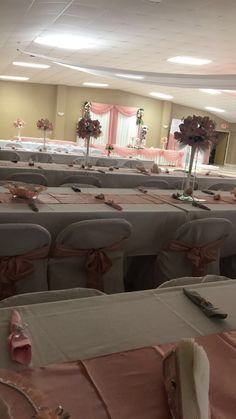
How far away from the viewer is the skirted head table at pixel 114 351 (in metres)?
0.91

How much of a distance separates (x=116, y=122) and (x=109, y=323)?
1652 centimetres

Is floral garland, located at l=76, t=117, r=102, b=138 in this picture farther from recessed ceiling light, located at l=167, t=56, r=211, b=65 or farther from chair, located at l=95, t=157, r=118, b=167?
recessed ceiling light, located at l=167, t=56, r=211, b=65

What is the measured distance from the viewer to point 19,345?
3.39 ft

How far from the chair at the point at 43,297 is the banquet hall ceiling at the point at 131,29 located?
3.52 meters

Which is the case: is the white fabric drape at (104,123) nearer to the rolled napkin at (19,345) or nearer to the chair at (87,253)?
the chair at (87,253)

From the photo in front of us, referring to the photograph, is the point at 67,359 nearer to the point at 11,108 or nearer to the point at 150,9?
the point at 150,9

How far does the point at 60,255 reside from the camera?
2520 mm

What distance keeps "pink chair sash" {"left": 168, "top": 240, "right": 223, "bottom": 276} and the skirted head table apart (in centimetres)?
134

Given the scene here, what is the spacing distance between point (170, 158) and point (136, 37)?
8.79 metres

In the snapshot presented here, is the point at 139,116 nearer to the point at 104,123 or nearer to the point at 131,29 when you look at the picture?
the point at 104,123

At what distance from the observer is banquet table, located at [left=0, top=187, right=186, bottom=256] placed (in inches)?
105

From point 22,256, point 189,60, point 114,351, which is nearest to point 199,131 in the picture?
point 22,256

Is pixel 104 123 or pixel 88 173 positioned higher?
pixel 104 123

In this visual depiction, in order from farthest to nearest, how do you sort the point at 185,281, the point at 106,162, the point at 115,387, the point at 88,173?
1. the point at 106,162
2. the point at 88,173
3. the point at 185,281
4. the point at 115,387
